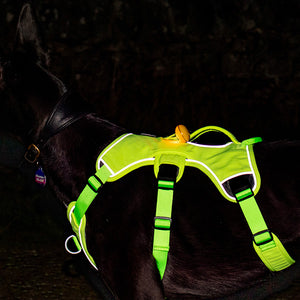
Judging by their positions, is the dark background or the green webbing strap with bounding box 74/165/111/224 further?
the dark background

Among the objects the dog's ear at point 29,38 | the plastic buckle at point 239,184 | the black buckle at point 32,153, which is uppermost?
the dog's ear at point 29,38

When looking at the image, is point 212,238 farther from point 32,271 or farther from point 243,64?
point 243,64

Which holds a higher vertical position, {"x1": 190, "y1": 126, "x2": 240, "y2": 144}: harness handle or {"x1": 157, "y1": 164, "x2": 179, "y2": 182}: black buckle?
{"x1": 157, "y1": 164, "x2": 179, "y2": 182}: black buckle

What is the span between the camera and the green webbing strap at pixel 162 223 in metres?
1.55

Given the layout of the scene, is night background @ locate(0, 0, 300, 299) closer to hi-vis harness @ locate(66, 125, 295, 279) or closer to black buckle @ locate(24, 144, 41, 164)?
black buckle @ locate(24, 144, 41, 164)

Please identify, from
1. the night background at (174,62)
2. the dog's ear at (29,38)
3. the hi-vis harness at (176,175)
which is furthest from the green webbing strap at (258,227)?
the night background at (174,62)

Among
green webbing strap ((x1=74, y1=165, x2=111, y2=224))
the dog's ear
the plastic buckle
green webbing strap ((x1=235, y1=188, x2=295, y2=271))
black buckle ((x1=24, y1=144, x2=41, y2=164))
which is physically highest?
the dog's ear

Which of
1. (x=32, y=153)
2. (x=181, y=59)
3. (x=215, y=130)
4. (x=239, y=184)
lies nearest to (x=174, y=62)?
(x=181, y=59)

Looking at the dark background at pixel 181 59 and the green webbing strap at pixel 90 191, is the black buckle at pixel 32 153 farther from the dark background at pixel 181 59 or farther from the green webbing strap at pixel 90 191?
the dark background at pixel 181 59

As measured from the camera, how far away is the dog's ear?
6.13ft

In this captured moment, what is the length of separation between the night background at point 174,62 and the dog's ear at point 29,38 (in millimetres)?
2094

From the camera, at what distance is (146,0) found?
441 cm

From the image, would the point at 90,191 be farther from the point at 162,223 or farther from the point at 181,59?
the point at 181,59

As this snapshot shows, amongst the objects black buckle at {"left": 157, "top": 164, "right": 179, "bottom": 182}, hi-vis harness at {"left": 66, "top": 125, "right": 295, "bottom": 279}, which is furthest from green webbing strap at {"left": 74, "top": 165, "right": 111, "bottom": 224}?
black buckle at {"left": 157, "top": 164, "right": 179, "bottom": 182}
